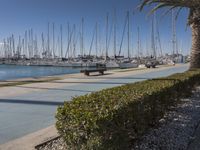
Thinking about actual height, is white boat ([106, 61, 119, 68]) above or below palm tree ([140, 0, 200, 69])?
below

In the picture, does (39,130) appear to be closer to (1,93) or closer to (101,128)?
(101,128)

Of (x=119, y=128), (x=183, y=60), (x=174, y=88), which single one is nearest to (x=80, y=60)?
(x=183, y=60)

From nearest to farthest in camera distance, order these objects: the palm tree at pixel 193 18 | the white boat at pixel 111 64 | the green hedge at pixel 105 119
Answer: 1. the green hedge at pixel 105 119
2. the palm tree at pixel 193 18
3. the white boat at pixel 111 64

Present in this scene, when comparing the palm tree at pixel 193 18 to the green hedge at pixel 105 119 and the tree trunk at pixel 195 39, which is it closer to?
the tree trunk at pixel 195 39

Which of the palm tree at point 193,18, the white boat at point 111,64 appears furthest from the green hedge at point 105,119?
the white boat at point 111,64

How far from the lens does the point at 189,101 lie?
11617 mm

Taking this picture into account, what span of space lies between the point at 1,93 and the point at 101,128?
10060 millimetres

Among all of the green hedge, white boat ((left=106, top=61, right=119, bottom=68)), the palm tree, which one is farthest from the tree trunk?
white boat ((left=106, top=61, right=119, bottom=68))

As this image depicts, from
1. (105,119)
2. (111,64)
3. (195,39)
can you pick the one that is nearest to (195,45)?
(195,39)

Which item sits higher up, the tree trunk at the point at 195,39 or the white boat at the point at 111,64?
the tree trunk at the point at 195,39

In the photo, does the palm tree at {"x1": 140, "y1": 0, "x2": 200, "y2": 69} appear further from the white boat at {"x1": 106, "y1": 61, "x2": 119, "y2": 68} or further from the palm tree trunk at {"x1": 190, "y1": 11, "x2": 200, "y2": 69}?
the white boat at {"x1": 106, "y1": 61, "x2": 119, "y2": 68}

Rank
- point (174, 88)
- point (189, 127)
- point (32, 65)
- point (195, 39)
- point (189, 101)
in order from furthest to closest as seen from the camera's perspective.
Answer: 1. point (32, 65)
2. point (195, 39)
3. point (189, 101)
4. point (174, 88)
5. point (189, 127)

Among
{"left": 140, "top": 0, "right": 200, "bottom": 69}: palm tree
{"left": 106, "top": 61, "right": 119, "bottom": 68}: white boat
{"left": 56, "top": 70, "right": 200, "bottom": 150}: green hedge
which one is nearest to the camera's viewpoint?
{"left": 56, "top": 70, "right": 200, "bottom": 150}: green hedge

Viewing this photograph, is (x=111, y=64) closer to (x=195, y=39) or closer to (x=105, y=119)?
(x=195, y=39)
